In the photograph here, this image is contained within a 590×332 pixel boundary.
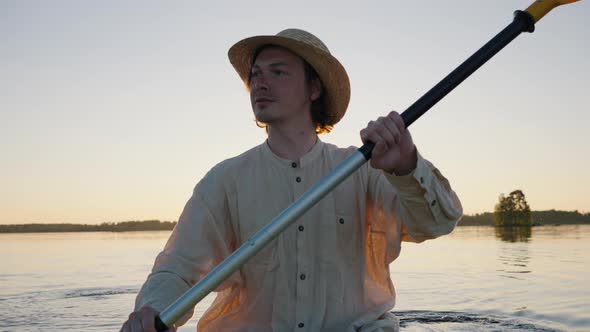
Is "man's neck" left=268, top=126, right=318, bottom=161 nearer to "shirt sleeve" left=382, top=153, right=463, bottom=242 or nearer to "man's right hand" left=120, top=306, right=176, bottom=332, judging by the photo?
"shirt sleeve" left=382, top=153, right=463, bottom=242

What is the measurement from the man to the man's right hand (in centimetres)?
15

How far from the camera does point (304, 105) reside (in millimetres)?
3209

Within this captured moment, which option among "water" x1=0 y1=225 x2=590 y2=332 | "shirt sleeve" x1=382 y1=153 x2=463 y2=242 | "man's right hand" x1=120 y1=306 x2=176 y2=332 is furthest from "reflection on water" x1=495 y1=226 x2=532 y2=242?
"man's right hand" x1=120 y1=306 x2=176 y2=332

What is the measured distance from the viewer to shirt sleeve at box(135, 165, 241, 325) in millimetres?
2691

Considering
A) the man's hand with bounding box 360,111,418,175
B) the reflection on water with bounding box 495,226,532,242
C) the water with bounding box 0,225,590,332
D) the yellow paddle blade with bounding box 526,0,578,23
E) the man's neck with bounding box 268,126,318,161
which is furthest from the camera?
the reflection on water with bounding box 495,226,532,242

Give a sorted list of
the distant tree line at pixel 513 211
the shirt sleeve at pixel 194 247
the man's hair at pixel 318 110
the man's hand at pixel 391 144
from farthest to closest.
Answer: the distant tree line at pixel 513 211 → the man's hair at pixel 318 110 → the shirt sleeve at pixel 194 247 → the man's hand at pixel 391 144

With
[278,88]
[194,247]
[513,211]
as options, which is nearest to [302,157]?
[278,88]

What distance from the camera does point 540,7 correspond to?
2.46m

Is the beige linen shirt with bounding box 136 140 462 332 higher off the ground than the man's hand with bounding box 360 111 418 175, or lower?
lower

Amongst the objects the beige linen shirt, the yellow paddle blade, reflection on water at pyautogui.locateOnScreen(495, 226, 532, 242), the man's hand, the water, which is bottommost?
the water

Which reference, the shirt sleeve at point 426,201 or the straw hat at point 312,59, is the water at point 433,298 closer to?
the straw hat at point 312,59

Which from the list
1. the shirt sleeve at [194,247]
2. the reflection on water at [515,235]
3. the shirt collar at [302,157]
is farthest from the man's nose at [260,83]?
the reflection on water at [515,235]

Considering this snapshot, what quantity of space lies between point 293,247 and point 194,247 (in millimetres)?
458

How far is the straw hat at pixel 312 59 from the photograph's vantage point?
3.08 meters
